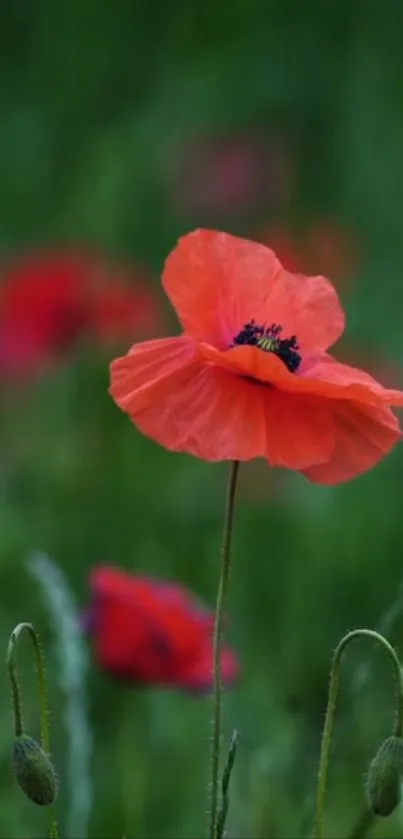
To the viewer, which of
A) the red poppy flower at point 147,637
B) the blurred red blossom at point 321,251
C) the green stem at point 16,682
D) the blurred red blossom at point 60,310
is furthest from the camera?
the blurred red blossom at point 321,251

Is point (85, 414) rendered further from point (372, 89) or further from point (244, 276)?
point (372, 89)

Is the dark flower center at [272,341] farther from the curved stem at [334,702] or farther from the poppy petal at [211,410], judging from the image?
the curved stem at [334,702]

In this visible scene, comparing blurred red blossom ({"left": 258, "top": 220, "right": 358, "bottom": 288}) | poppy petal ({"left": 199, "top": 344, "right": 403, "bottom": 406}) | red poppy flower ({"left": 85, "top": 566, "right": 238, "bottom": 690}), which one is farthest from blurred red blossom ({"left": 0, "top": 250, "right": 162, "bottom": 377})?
poppy petal ({"left": 199, "top": 344, "right": 403, "bottom": 406})

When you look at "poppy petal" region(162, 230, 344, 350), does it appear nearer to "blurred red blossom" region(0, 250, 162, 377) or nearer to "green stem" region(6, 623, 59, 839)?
"green stem" region(6, 623, 59, 839)

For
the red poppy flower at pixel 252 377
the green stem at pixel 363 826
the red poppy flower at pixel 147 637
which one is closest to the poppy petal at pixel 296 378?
the red poppy flower at pixel 252 377

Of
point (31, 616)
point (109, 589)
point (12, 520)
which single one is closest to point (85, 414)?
point (12, 520)

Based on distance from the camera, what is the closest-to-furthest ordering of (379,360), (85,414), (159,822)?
1. (159,822)
2. (85,414)
3. (379,360)
